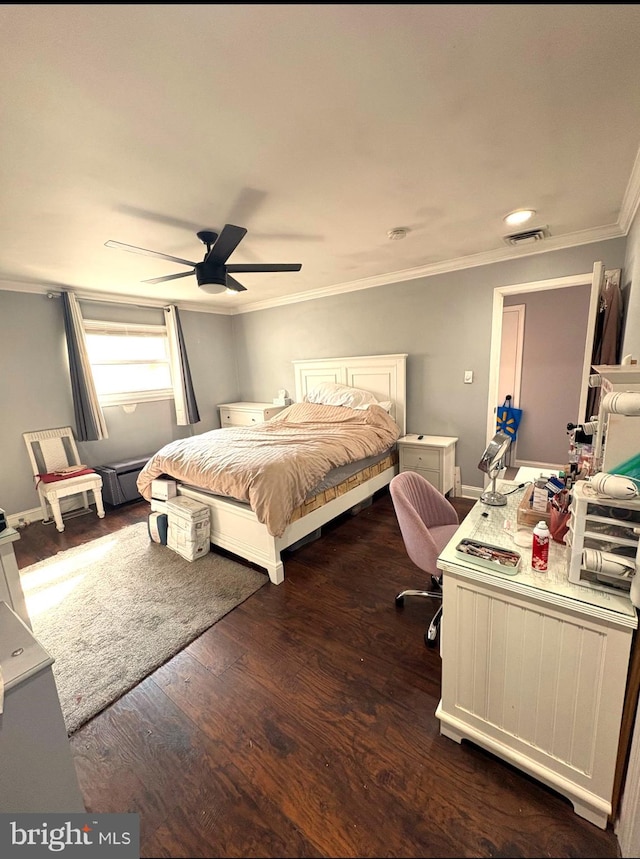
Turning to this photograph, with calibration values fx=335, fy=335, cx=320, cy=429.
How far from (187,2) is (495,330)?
9.93 feet

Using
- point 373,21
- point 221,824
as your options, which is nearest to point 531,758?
point 221,824

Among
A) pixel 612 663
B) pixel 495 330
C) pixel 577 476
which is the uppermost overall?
pixel 495 330

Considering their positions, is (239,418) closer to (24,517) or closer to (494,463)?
(24,517)

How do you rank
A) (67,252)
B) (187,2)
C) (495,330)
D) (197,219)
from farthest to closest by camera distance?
(495,330), (67,252), (197,219), (187,2)

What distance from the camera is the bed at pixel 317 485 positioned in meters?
2.32

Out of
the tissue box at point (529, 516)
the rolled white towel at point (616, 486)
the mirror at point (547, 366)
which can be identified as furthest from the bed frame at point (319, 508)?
the rolled white towel at point (616, 486)

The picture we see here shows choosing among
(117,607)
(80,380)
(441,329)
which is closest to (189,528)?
(117,607)

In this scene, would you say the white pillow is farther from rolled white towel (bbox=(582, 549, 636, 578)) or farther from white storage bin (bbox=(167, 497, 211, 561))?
rolled white towel (bbox=(582, 549, 636, 578))

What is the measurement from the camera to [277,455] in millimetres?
2475

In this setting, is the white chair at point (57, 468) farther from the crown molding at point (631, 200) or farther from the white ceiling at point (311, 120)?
the crown molding at point (631, 200)

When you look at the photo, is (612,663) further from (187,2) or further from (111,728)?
(187,2)

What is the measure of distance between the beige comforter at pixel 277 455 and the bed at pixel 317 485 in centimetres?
2

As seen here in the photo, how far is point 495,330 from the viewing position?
3.14 m

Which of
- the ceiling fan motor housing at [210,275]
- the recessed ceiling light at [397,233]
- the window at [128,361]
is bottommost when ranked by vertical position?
the window at [128,361]
